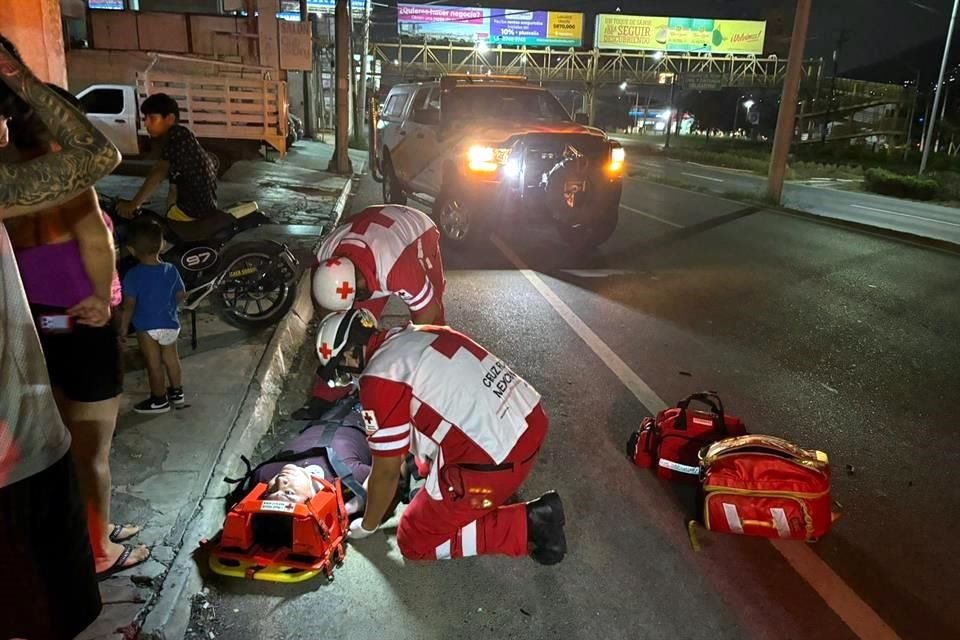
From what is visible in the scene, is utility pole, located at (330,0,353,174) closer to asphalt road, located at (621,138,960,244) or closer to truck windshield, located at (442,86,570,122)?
truck windshield, located at (442,86,570,122)

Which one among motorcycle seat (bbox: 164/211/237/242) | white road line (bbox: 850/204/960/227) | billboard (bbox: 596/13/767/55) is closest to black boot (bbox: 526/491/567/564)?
motorcycle seat (bbox: 164/211/237/242)

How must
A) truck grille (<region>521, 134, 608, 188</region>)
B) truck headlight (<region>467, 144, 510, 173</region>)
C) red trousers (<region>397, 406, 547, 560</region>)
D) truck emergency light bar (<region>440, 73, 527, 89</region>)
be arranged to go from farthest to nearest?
truck emergency light bar (<region>440, 73, 527, 89</region>), truck headlight (<region>467, 144, 510, 173</region>), truck grille (<region>521, 134, 608, 188</region>), red trousers (<region>397, 406, 547, 560</region>)

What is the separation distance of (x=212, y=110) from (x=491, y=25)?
37025 millimetres

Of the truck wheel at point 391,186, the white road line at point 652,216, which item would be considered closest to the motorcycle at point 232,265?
the truck wheel at point 391,186

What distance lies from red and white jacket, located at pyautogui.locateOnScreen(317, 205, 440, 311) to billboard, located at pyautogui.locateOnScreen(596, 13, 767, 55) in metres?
49.4

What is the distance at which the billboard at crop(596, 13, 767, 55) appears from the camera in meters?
50.5

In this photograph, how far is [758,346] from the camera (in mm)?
6539

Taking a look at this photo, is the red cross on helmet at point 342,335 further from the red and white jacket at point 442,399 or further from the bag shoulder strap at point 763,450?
the bag shoulder strap at point 763,450

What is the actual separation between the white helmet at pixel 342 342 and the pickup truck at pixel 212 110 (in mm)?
16038

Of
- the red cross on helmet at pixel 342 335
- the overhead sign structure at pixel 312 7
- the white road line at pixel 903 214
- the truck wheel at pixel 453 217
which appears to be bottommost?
the white road line at pixel 903 214

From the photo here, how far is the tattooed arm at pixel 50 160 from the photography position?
1.88 meters

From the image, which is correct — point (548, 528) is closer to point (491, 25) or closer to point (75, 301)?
point (75, 301)

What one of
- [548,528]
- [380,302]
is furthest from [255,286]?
[548,528]

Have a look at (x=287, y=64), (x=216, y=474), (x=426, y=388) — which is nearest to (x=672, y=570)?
(x=426, y=388)
